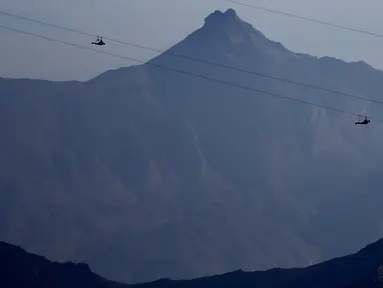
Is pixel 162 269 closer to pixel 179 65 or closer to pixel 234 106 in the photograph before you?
pixel 234 106

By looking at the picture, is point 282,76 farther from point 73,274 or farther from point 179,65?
point 73,274

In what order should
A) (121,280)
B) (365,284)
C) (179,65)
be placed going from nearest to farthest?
(365,284)
(121,280)
(179,65)

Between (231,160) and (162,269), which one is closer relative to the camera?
(162,269)

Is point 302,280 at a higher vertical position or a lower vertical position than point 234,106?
lower

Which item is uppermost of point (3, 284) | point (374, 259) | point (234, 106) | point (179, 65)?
point (179, 65)

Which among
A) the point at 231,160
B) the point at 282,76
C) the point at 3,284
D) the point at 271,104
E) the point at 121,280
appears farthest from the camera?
the point at 282,76

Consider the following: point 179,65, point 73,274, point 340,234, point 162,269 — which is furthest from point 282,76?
point 73,274

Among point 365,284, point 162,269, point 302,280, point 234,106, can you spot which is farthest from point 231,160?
point 365,284
